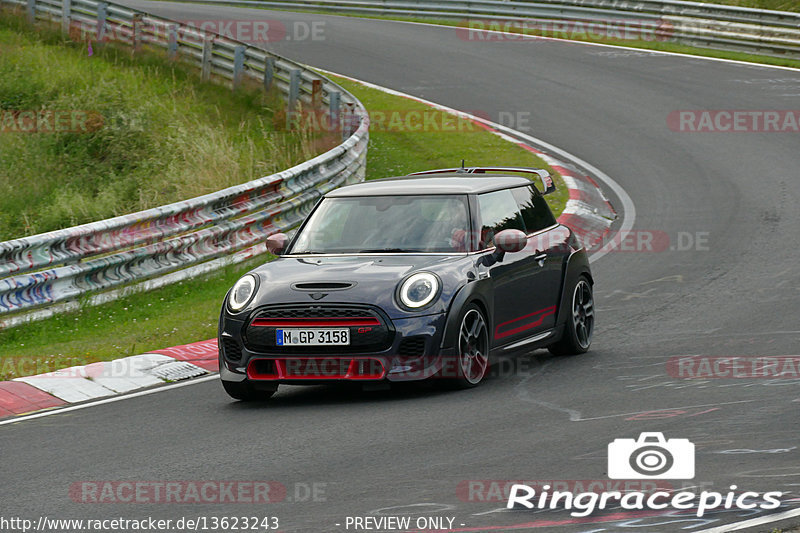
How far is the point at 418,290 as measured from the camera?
877 centimetres

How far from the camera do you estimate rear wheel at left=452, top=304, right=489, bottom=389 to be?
8.89 metres

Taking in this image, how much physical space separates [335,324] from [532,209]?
2.84 m

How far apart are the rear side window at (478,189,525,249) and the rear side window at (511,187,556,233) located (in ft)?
0.31

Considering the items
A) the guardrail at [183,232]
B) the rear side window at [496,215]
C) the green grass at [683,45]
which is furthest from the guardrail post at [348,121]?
Answer: the green grass at [683,45]

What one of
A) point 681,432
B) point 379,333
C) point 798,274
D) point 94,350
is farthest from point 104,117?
point 681,432

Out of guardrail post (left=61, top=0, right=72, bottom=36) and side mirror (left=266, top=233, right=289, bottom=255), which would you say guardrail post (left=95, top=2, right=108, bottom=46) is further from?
side mirror (left=266, top=233, right=289, bottom=255)

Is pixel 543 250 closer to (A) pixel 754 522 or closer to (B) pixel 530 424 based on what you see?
(B) pixel 530 424

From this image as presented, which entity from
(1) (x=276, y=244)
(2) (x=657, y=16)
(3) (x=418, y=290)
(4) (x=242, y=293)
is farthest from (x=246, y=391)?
(2) (x=657, y=16)

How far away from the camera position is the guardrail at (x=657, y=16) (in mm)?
29188

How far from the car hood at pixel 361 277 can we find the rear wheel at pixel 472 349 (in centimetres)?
26

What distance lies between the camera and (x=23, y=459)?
747 centimetres

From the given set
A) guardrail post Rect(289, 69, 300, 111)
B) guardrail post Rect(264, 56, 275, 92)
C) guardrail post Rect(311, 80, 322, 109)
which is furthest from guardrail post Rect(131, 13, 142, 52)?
guardrail post Rect(311, 80, 322, 109)

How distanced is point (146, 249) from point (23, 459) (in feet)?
19.7

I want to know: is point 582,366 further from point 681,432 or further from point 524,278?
point 681,432
